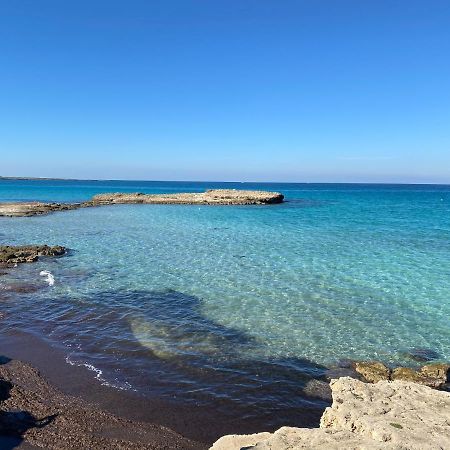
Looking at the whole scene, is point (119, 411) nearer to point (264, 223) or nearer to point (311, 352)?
point (311, 352)

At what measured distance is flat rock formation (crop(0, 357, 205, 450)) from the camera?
850cm

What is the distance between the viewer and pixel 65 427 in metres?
9.04

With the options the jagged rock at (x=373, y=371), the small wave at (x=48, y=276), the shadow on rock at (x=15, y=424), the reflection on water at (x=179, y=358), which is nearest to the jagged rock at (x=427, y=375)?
the jagged rock at (x=373, y=371)

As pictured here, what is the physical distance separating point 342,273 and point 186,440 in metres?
16.0

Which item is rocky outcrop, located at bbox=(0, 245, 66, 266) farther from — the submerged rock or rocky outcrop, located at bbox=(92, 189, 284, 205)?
rocky outcrop, located at bbox=(92, 189, 284, 205)

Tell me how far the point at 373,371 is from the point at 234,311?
21.1 feet

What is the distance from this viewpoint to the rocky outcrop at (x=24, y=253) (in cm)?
2523

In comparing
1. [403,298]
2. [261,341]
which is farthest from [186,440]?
[403,298]

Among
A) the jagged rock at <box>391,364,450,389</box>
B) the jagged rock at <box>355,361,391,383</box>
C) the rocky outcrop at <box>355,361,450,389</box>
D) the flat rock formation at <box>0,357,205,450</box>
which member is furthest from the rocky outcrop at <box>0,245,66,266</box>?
the jagged rock at <box>391,364,450,389</box>

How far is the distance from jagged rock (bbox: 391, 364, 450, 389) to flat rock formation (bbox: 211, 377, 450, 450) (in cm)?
222

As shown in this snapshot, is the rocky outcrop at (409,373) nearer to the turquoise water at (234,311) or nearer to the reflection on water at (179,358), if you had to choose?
the turquoise water at (234,311)

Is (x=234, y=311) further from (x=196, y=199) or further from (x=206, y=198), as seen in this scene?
(x=206, y=198)

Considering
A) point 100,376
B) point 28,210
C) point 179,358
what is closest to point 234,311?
point 179,358

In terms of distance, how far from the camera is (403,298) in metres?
18.7
